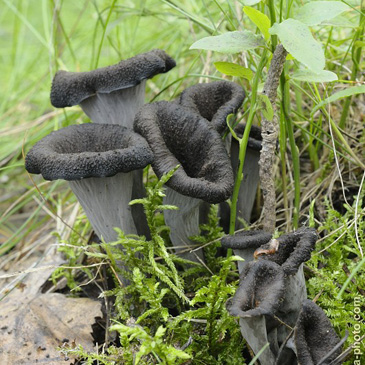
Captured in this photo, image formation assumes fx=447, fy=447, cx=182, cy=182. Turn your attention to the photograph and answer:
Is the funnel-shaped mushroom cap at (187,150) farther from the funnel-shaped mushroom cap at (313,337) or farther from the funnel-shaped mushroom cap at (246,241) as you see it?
the funnel-shaped mushroom cap at (313,337)

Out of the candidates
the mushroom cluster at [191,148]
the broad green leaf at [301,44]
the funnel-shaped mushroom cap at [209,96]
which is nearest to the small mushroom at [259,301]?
the mushroom cluster at [191,148]

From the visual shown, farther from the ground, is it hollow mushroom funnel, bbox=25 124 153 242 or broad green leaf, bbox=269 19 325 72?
broad green leaf, bbox=269 19 325 72

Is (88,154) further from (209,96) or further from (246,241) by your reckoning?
(209,96)

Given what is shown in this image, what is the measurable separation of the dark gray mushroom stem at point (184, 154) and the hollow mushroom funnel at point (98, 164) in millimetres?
81

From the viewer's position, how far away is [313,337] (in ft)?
5.16

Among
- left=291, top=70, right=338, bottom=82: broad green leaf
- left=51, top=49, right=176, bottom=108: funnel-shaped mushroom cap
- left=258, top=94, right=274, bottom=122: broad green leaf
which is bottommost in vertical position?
left=258, top=94, right=274, bottom=122: broad green leaf

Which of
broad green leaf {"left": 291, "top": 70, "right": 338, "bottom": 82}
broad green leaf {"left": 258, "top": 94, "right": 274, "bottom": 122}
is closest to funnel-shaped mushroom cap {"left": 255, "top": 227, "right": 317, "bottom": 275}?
broad green leaf {"left": 258, "top": 94, "right": 274, "bottom": 122}

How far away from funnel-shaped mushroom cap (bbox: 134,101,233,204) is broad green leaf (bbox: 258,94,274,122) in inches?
10.6

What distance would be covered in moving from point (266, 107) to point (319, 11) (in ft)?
1.28

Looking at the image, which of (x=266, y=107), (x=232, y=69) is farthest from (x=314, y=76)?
(x=232, y=69)

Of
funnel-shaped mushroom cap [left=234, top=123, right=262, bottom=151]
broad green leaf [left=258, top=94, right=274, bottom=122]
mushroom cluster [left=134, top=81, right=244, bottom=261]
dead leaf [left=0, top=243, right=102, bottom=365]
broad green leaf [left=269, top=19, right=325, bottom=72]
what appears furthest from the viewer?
funnel-shaped mushroom cap [left=234, top=123, right=262, bottom=151]

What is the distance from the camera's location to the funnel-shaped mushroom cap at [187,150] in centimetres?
180

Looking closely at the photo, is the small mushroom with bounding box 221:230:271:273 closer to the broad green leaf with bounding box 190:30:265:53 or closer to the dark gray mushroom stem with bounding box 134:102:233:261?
the dark gray mushroom stem with bounding box 134:102:233:261

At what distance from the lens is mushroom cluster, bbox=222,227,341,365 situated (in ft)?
4.86
